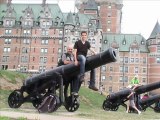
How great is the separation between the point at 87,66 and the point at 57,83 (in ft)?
4.27

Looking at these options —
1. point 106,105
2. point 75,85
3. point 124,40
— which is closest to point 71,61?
point 75,85

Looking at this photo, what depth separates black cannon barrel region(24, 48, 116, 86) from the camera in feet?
34.8

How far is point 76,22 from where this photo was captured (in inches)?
3366

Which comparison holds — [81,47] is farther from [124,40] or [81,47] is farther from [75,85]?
[124,40]

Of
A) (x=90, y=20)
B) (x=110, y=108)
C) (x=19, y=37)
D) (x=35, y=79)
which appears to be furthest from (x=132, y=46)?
(x=35, y=79)

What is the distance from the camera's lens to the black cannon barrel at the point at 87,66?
34.8ft

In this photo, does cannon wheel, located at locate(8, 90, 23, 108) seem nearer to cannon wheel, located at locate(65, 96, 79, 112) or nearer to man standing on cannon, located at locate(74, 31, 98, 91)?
cannon wheel, located at locate(65, 96, 79, 112)

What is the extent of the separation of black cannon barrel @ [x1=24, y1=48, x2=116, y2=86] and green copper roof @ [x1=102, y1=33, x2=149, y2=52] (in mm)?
76358

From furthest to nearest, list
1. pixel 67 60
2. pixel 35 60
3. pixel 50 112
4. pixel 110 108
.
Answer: pixel 35 60, pixel 110 108, pixel 67 60, pixel 50 112

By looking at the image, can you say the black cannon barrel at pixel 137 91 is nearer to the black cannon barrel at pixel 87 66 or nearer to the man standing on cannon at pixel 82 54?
the man standing on cannon at pixel 82 54

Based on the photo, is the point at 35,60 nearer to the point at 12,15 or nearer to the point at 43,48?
the point at 43,48

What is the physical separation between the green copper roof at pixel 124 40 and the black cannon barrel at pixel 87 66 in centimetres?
7636

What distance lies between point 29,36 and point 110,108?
2647 inches

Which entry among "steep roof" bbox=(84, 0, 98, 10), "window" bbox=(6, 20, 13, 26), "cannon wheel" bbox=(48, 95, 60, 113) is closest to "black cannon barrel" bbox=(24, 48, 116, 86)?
"cannon wheel" bbox=(48, 95, 60, 113)
